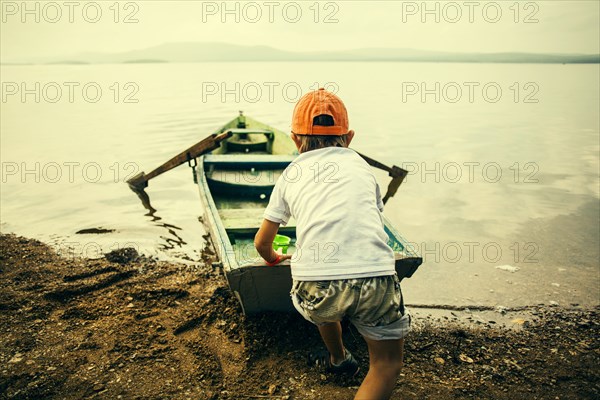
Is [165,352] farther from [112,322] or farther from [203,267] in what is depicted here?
[203,267]

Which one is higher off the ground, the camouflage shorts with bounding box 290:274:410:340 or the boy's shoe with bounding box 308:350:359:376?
the camouflage shorts with bounding box 290:274:410:340

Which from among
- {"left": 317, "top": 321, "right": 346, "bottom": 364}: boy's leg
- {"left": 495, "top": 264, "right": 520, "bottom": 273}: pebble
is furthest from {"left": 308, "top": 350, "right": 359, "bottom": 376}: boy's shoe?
{"left": 495, "top": 264, "right": 520, "bottom": 273}: pebble

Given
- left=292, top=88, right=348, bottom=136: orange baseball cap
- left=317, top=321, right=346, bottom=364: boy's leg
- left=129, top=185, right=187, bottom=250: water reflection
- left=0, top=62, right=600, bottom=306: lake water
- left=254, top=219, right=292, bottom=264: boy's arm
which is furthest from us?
left=129, top=185, right=187, bottom=250: water reflection

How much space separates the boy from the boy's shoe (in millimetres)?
1108

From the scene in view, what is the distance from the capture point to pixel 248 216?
19.3 ft

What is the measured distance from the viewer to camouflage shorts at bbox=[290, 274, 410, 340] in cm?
231

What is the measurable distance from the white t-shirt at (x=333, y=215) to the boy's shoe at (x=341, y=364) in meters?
1.40

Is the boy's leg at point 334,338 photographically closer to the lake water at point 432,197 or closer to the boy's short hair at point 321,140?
the boy's short hair at point 321,140

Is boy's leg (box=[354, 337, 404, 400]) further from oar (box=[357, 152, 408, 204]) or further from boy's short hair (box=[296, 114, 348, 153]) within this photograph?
oar (box=[357, 152, 408, 204])

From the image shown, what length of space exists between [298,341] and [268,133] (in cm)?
693

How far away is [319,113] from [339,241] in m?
0.79

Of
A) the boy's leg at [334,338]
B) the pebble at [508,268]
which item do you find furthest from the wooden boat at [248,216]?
the pebble at [508,268]

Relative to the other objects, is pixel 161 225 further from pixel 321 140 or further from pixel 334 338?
pixel 321 140

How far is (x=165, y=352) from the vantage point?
12.6 feet
